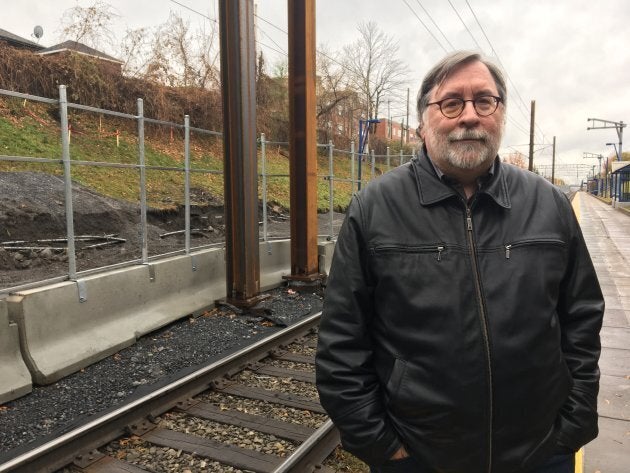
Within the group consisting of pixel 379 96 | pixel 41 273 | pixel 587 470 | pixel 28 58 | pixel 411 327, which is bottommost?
pixel 587 470

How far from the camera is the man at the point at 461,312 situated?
1.59m

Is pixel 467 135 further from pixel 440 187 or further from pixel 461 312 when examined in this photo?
pixel 461 312

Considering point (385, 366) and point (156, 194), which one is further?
point (156, 194)

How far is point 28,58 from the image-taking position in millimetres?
16938

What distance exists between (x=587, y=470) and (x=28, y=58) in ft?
62.7

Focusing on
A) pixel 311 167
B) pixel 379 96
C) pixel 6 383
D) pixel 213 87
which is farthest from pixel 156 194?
pixel 379 96

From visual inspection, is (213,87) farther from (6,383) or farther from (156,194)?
(6,383)

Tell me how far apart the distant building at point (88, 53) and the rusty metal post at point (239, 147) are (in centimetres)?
1417

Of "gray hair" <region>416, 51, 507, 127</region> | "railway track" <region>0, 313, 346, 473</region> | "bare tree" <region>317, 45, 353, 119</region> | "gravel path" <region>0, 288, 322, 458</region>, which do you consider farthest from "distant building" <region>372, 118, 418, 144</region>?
"gray hair" <region>416, 51, 507, 127</region>

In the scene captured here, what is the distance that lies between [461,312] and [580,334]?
0.54 meters

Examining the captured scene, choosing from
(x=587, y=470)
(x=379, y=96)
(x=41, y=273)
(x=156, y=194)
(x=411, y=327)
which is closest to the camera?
(x=411, y=327)

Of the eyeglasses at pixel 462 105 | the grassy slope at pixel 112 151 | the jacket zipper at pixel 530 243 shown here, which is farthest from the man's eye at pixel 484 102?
the grassy slope at pixel 112 151

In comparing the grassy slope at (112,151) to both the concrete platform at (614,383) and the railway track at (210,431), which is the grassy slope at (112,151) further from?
the concrete platform at (614,383)

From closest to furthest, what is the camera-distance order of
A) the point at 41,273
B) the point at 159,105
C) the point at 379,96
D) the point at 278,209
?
the point at 41,273
the point at 278,209
the point at 159,105
the point at 379,96
